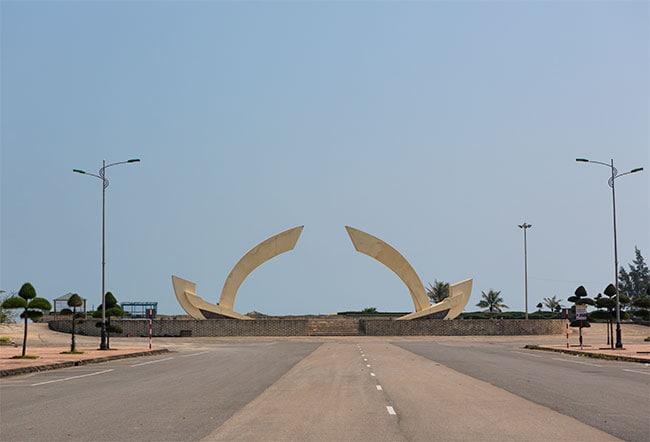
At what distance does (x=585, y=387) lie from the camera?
1808 cm

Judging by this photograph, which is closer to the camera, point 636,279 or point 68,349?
point 68,349

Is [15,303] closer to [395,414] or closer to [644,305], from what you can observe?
[395,414]

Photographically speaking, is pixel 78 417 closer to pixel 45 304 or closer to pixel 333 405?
pixel 333 405

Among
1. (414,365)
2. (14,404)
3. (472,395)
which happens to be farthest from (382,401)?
(414,365)

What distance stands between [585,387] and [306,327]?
46949 millimetres

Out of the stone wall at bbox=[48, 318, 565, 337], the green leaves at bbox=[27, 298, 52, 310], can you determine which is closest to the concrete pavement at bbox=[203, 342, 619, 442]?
the green leaves at bbox=[27, 298, 52, 310]

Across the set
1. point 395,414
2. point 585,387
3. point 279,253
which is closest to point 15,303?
point 585,387

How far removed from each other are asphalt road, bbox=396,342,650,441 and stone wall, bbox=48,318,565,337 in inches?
1346

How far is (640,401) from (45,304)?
80.4 feet

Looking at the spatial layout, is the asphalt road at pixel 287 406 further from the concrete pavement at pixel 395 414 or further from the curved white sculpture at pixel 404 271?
the curved white sculpture at pixel 404 271

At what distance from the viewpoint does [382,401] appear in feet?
48.0

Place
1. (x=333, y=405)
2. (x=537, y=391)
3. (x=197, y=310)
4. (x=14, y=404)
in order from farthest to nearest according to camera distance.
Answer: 1. (x=197, y=310)
2. (x=537, y=391)
3. (x=14, y=404)
4. (x=333, y=405)

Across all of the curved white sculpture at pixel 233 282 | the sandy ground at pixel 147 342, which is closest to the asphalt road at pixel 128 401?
the sandy ground at pixel 147 342

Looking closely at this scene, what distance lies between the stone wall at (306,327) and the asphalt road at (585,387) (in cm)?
3420
